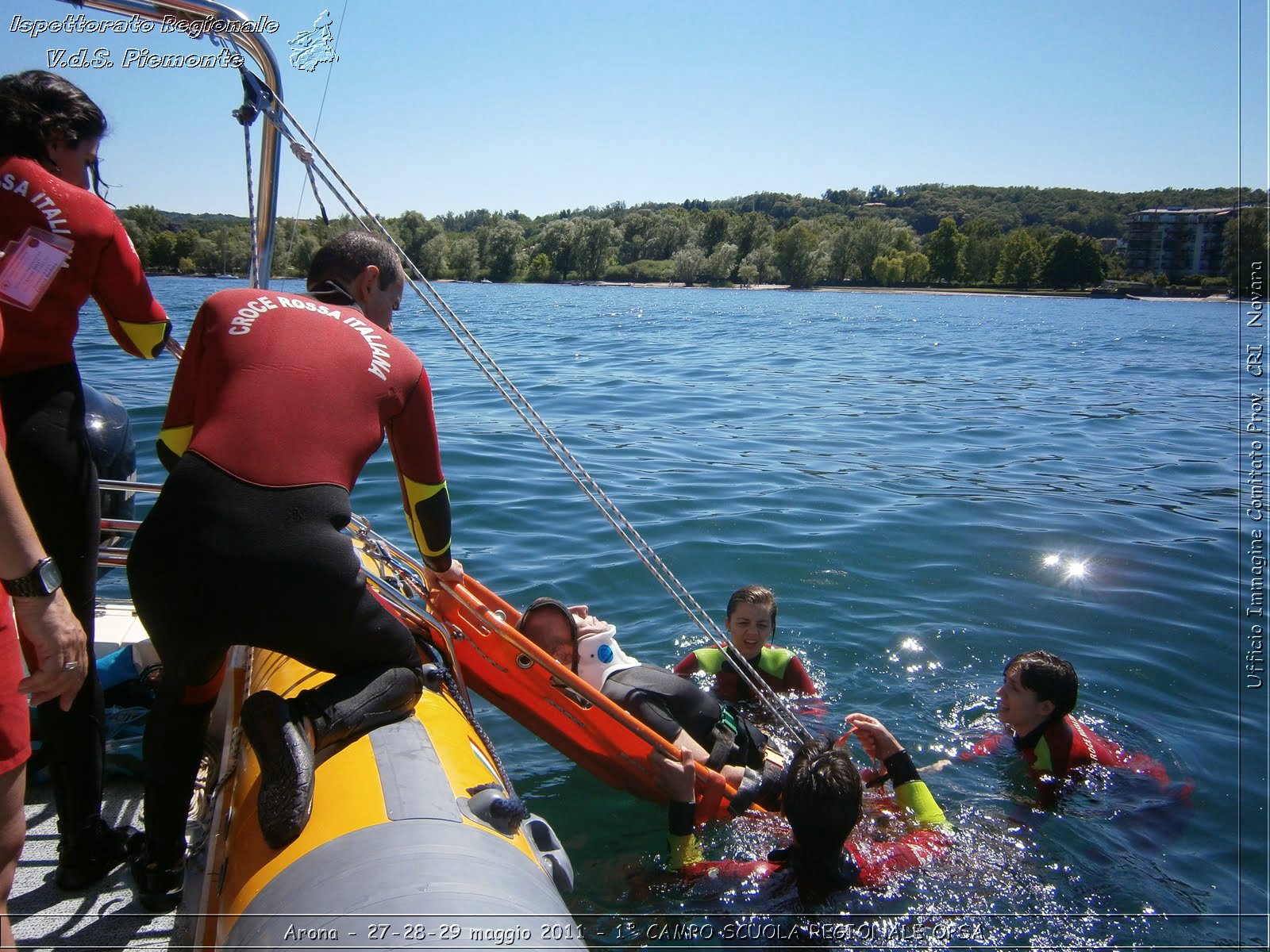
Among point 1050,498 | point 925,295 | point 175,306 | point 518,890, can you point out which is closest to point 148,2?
point 518,890

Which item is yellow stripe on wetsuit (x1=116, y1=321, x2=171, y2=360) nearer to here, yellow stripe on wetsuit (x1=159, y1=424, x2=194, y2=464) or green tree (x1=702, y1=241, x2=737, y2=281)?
yellow stripe on wetsuit (x1=159, y1=424, x2=194, y2=464)

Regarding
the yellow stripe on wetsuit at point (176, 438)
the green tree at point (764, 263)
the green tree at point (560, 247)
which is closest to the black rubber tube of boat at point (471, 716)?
the yellow stripe on wetsuit at point (176, 438)

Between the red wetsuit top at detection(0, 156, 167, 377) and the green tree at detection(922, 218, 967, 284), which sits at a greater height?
the green tree at detection(922, 218, 967, 284)

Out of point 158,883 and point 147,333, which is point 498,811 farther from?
point 147,333

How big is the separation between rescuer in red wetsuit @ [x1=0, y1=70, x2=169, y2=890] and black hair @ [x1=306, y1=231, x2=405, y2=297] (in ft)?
1.71

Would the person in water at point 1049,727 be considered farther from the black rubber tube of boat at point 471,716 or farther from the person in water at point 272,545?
the person in water at point 272,545

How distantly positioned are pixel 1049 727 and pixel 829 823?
1.80 meters

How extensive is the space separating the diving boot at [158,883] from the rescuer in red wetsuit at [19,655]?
0.94 metres

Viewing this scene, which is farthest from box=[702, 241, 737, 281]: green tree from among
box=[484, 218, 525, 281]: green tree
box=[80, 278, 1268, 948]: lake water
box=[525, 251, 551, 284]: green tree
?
box=[80, 278, 1268, 948]: lake water

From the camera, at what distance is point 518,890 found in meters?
1.90

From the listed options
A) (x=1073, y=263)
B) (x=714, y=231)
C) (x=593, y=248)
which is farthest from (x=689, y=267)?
(x=1073, y=263)

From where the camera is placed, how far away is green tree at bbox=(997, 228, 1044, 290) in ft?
308

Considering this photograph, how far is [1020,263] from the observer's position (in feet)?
313

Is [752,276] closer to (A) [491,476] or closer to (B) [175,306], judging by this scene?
(B) [175,306]
